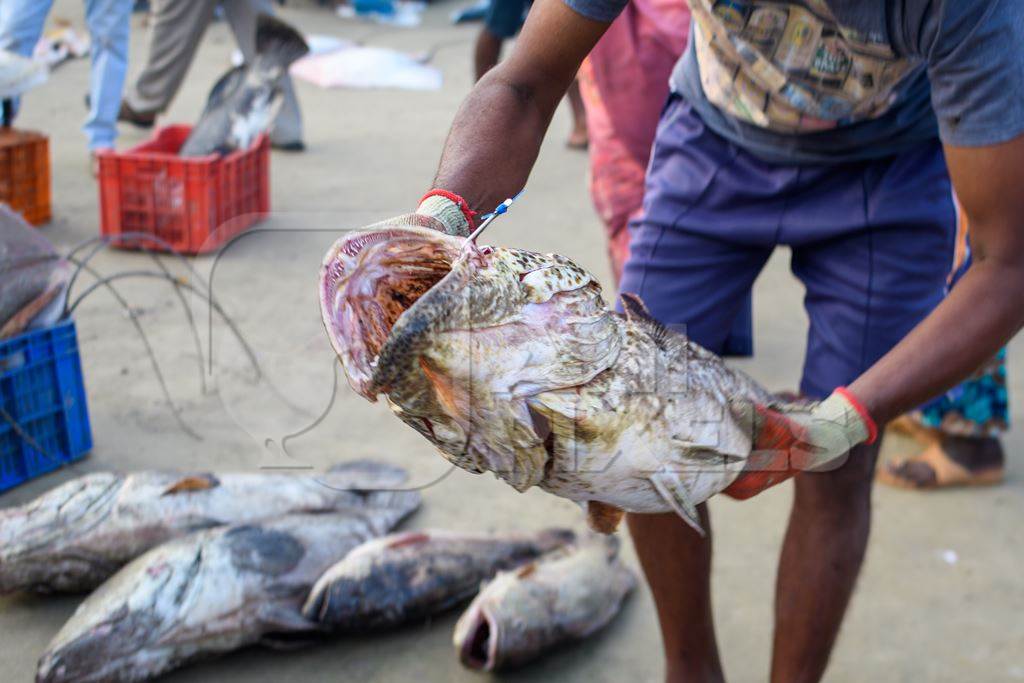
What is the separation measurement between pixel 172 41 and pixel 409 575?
4.39 m

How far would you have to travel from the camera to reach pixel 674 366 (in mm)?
1560

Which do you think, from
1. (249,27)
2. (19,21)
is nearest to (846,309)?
(19,21)

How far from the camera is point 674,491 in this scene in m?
1.51

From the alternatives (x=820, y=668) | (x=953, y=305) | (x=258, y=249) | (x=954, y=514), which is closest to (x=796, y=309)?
(x=954, y=514)

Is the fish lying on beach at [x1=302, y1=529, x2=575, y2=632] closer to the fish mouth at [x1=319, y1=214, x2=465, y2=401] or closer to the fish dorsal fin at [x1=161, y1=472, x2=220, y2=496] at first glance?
the fish dorsal fin at [x1=161, y1=472, x2=220, y2=496]

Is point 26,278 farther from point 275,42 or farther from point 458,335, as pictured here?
point 275,42

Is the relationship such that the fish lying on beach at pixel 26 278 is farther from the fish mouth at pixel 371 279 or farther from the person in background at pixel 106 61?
the person in background at pixel 106 61

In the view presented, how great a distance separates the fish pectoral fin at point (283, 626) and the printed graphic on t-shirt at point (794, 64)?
151 centimetres

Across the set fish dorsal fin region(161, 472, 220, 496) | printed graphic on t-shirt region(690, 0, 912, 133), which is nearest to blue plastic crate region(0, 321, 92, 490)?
fish dorsal fin region(161, 472, 220, 496)

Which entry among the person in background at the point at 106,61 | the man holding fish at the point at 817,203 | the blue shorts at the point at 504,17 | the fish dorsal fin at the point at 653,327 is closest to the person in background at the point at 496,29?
the blue shorts at the point at 504,17

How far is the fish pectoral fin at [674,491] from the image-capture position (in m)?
1.49

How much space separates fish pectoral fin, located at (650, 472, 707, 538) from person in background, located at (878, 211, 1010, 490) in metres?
2.16

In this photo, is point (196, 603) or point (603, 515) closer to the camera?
point (603, 515)

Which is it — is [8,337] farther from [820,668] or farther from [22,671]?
[820,668]
